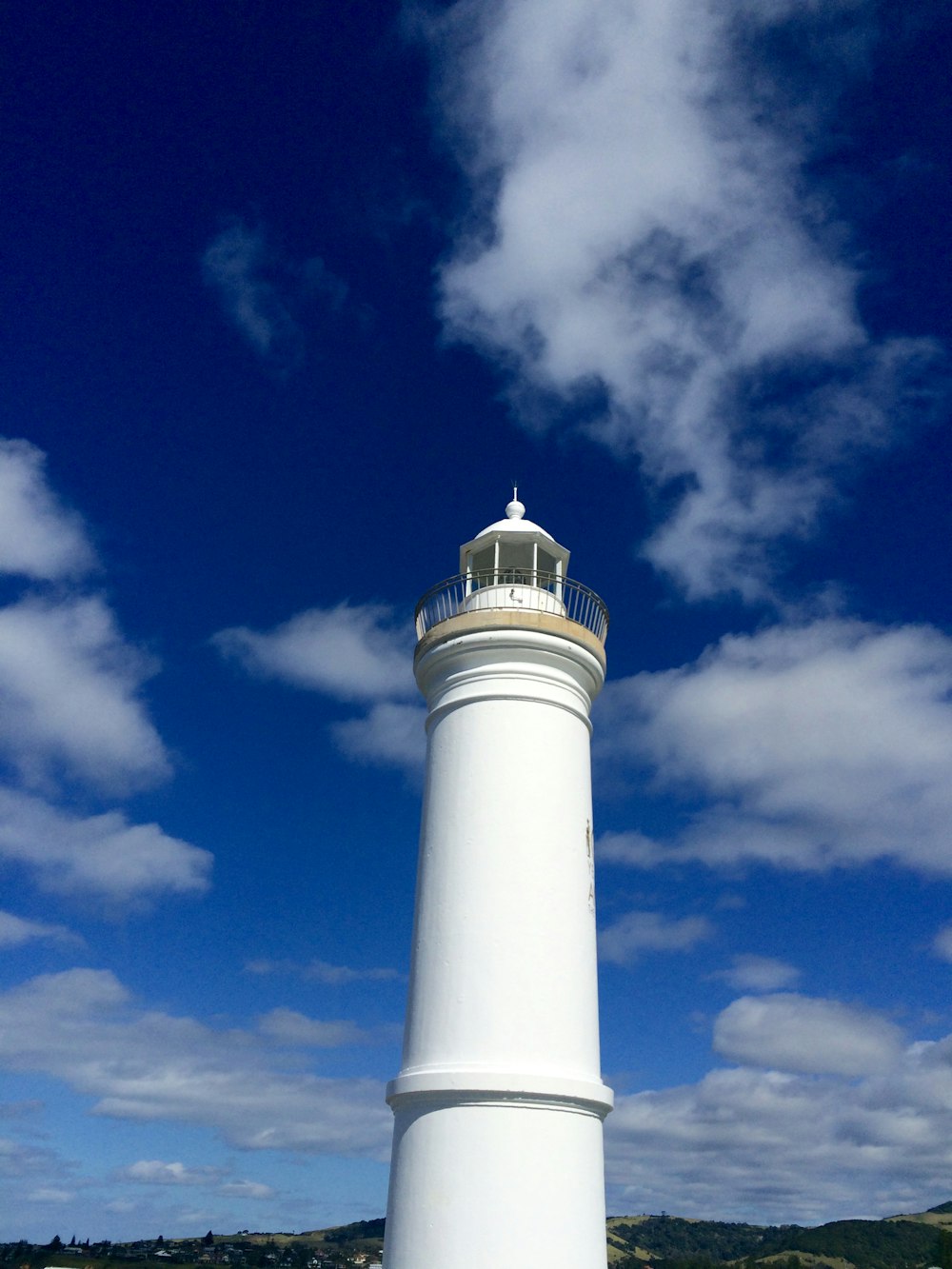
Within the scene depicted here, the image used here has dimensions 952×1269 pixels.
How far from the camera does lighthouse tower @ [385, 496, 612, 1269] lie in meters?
10.6

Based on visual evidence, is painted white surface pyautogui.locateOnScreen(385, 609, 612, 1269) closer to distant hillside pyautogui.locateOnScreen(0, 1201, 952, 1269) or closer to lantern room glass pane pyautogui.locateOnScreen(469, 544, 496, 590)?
lantern room glass pane pyautogui.locateOnScreen(469, 544, 496, 590)

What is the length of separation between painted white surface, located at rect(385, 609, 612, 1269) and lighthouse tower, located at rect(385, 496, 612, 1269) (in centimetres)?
2

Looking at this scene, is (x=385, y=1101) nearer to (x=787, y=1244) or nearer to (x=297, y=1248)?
(x=297, y=1248)

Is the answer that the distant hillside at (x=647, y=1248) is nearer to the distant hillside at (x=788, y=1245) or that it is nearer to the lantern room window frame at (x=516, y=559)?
the distant hillside at (x=788, y=1245)

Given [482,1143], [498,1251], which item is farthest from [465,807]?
[498,1251]

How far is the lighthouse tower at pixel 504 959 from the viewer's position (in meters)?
10.6

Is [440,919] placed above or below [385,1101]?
above

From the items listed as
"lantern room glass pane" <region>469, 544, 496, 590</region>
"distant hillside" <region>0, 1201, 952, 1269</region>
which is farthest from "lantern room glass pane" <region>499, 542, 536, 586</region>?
"distant hillside" <region>0, 1201, 952, 1269</region>

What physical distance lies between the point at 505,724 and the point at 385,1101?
A: 4784mm

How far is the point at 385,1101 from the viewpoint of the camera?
1166cm

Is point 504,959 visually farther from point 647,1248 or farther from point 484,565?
point 647,1248

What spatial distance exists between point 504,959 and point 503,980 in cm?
24

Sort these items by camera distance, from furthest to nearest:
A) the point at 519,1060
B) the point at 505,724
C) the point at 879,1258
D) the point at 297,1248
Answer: the point at 879,1258, the point at 297,1248, the point at 505,724, the point at 519,1060

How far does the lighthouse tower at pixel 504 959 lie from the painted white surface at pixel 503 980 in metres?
0.02
